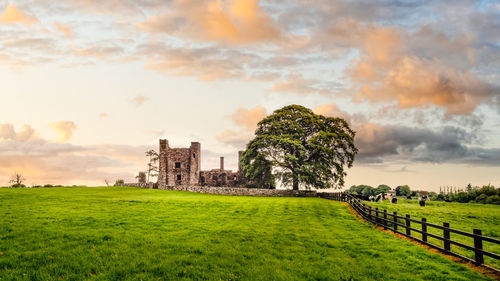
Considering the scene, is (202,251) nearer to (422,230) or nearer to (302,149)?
(422,230)

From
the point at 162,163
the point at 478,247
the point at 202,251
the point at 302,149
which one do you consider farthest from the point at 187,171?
the point at 478,247

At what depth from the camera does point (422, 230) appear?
16.3 meters

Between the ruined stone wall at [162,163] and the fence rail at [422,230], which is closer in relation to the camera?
the fence rail at [422,230]

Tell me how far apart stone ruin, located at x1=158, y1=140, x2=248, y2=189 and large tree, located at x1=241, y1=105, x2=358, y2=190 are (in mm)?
21116

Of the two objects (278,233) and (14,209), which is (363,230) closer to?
(278,233)

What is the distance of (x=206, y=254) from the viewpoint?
1307cm

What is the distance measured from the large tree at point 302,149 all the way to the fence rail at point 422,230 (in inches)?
176

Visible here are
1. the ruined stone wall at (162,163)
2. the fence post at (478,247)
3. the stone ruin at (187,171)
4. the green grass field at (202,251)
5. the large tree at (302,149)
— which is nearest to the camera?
the green grass field at (202,251)

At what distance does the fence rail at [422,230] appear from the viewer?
12.1 m

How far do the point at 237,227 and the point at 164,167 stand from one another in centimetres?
5718

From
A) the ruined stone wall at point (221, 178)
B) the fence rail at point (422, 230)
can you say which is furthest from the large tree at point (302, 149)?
the ruined stone wall at point (221, 178)

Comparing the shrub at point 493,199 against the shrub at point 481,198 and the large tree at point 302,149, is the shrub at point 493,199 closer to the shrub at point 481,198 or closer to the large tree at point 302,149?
the shrub at point 481,198

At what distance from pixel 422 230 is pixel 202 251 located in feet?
35.6

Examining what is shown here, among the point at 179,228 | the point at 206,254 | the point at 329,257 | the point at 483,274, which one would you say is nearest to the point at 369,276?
the point at 329,257
